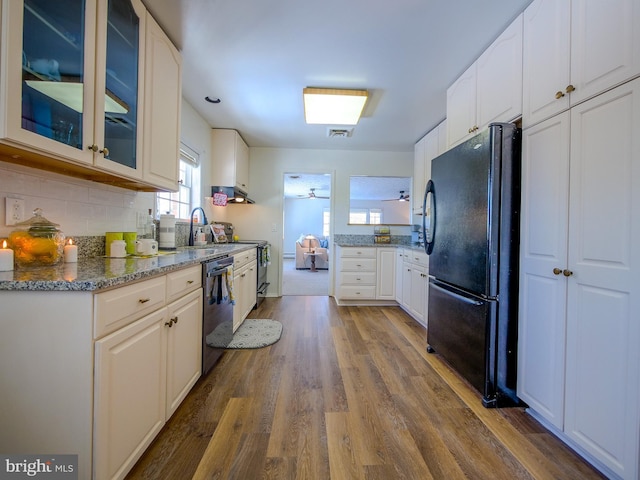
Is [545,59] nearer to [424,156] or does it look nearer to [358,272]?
[424,156]

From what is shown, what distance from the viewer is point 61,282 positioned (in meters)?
0.89

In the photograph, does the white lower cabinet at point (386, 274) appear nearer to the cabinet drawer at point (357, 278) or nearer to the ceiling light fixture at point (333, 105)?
the cabinet drawer at point (357, 278)

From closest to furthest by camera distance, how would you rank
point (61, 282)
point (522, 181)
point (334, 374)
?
point (61, 282) < point (522, 181) < point (334, 374)

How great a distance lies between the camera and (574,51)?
4.23 feet

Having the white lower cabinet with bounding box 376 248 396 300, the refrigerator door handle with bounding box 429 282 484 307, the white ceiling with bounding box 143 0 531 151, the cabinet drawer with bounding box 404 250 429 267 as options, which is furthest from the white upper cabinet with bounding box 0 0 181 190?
the white lower cabinet with bounding box 376 248 396 300

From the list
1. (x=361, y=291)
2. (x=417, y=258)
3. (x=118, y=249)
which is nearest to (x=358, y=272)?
(x=361, y=291)

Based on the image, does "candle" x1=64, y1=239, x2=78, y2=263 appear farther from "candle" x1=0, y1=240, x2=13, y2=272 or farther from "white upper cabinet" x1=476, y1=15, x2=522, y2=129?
"white upper cabinet" x1=476, y1=15, x2=522, y2=129

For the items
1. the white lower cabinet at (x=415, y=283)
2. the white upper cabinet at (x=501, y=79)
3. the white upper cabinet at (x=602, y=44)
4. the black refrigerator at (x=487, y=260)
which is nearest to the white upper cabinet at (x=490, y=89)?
the white upper cabinet at (x=501, y=79)

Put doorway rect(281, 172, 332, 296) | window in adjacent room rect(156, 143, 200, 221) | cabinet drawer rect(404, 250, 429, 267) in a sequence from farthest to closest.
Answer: doorway rect(281, 172, 332, 296), cabinet drawer rect(404, 250, 429, 267), window in adjacent room rect(156, 143, 200, 221)

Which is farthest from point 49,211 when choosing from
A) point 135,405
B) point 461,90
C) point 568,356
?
point 461,90

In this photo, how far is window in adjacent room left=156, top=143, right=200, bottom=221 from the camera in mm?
2717

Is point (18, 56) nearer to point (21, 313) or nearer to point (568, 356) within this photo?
point (21, 313)

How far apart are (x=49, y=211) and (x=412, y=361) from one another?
2547 millimetres

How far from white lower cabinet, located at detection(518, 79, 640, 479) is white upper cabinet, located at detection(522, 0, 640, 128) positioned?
7 cm
